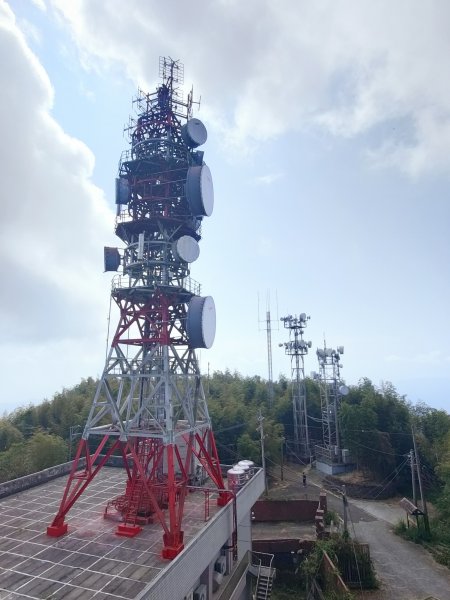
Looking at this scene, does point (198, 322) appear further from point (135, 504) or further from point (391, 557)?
point (391, 557)

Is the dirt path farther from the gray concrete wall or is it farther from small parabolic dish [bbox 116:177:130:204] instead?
small parabolic dish [bbox 116:177:130:204]

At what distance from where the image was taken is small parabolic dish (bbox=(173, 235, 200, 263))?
1981 centimetres

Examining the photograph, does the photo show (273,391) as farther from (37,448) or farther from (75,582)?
(75,582)

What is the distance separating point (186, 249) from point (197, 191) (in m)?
2.95

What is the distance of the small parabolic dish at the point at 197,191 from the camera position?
66.4 ft

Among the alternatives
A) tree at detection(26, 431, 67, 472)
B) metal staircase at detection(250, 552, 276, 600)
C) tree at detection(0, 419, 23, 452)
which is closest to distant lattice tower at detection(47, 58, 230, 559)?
metal staircase at detection(250, 552, 276, 600)

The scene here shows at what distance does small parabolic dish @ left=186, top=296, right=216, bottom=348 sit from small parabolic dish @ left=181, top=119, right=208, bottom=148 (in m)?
8.66

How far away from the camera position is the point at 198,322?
19312 millimetres

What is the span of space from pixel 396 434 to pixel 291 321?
49.8 ft

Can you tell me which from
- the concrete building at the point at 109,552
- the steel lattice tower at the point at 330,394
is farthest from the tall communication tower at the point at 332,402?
the concrete building at the point at 109,552

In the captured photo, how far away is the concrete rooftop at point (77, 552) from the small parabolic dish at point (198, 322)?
25.8 feet

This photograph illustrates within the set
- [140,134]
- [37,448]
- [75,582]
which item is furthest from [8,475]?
[140,134]

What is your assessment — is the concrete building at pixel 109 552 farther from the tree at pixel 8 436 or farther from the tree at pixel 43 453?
the tree at pixel 8 436

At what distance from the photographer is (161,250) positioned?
2059 centimetres
